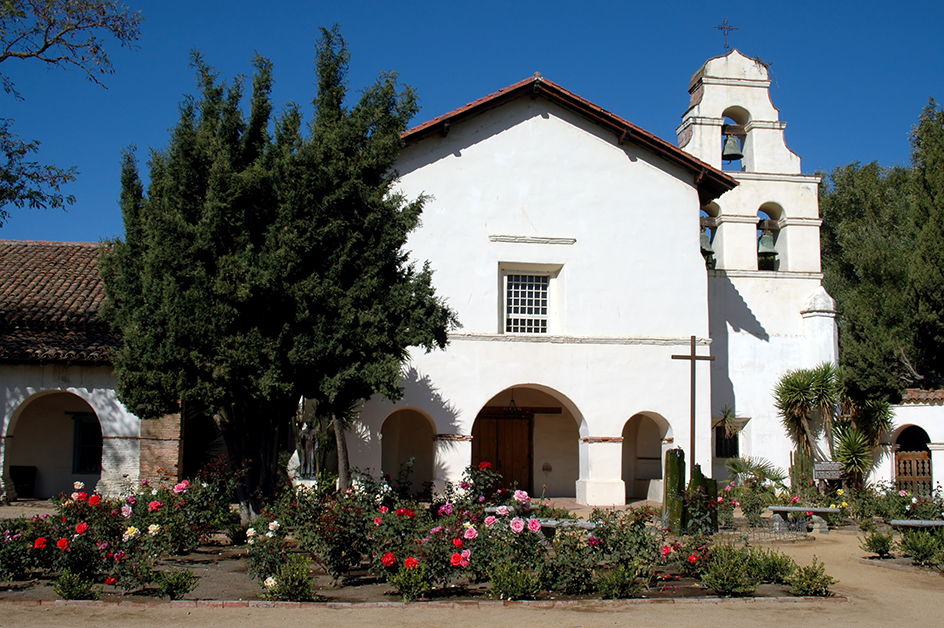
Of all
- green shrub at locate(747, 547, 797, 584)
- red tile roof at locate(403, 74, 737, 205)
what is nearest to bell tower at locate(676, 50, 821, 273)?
red tile roof at locate(403, 74, 737, 205)

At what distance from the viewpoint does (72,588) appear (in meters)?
7.96

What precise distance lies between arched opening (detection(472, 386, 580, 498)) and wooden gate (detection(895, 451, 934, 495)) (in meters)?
7.56

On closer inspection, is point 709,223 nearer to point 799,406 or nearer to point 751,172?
point 751,172

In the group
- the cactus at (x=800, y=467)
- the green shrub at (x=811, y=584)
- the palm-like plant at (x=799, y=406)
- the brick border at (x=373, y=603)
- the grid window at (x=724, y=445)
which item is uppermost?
the palm-like plant at (x=799, y=406)

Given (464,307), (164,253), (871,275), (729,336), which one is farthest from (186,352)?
(871,275)

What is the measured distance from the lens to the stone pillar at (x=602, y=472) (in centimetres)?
1728

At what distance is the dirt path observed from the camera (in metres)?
7.38

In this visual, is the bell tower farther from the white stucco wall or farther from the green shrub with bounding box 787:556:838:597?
the white stucco wall

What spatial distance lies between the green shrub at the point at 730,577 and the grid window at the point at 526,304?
9499 mm

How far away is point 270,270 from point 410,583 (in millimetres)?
4800

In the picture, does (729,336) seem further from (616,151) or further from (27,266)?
(27,266)

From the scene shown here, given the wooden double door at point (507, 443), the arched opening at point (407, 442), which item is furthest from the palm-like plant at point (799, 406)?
the arched opening at point (407, 442)

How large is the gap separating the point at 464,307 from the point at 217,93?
7.14 metres

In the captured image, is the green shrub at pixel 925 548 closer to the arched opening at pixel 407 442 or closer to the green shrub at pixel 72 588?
A: the green shrub at pixel 72 588
